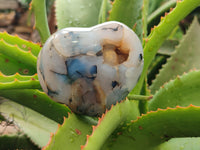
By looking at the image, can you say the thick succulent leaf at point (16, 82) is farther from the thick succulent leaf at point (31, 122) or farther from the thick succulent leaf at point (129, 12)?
the thick succulent leaf at point (129, 12)

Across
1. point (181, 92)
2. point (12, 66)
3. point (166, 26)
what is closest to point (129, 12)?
point (166, 26)

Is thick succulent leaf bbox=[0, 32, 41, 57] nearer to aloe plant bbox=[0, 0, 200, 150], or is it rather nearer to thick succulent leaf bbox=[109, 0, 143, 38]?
aloe plant bbox=[0, 0, 200, 150]

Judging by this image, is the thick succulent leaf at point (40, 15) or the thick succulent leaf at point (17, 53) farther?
the thick succulent leaf at point (40, 15)

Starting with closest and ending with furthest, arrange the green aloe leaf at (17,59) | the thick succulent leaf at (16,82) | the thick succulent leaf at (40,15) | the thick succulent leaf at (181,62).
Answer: the thick succulent leaf at (16,82) < the green aloe leaf at (17,59) < the thick succulent leaf at (40,15) < the thick succulent leaf at (181,62)

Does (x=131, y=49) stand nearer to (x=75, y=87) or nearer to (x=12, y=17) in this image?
(x=75, y=87)

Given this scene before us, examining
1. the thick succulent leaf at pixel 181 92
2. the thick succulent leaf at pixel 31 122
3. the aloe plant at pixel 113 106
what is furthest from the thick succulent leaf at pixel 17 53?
the thick succulent leaf at pixel 181 92

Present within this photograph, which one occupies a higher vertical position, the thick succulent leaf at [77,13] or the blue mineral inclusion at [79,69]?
the thick succulent leaf at [77,13]

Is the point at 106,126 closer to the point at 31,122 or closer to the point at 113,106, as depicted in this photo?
the point at 113,106

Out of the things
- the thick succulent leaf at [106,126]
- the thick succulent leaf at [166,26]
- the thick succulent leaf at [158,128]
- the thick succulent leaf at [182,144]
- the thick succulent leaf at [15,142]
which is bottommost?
the thick succulent leaf at [15,142]
